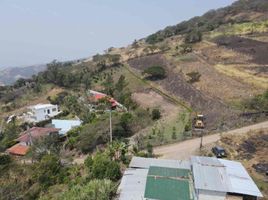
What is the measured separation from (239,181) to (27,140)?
31033mm

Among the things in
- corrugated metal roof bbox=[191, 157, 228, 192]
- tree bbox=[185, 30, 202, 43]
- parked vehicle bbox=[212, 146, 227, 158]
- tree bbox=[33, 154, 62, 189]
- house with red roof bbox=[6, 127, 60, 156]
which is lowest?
house with red roof bbox=[6, 127, 60, 156]

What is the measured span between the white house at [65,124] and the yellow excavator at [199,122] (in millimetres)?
17925

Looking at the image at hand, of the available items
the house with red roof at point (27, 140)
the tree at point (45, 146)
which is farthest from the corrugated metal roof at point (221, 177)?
the house with red roof at point (27, 140)

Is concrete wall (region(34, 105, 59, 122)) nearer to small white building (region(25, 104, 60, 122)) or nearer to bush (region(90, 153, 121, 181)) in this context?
small white building (region(25, 104, 60, 122))

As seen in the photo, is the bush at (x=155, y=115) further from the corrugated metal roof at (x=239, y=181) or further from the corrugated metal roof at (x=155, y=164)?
the corrugated metal roof at (x=239, y=181)

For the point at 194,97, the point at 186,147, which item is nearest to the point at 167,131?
the point at 186,147

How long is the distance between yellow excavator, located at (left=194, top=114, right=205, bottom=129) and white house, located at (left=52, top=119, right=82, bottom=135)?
58.8ft

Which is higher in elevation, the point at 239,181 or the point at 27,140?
the point at 239,181

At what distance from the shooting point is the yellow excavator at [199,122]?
3569cm

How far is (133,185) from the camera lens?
67.1ft

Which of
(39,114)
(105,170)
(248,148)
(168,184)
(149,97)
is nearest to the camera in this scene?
(168,184)

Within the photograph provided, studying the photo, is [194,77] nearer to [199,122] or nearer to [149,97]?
[149,97]

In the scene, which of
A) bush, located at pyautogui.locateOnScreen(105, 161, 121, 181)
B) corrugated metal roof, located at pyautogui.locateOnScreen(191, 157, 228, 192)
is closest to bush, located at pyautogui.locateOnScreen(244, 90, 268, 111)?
corrugated metal roof, located at pyautogui.locateOnScreen(191, 157, 228, 192)

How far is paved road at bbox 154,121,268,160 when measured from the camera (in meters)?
30.4
